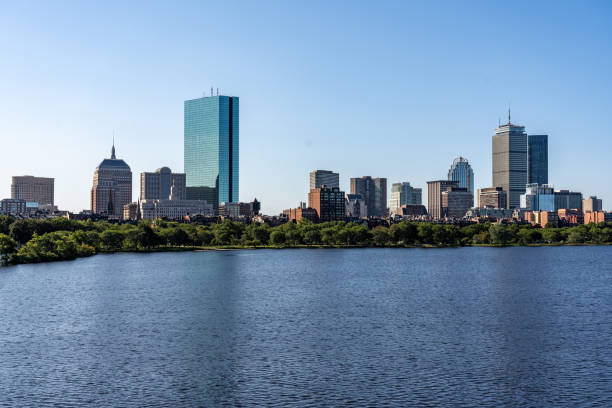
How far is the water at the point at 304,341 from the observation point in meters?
48.2

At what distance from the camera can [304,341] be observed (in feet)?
210

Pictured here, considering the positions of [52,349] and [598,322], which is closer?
[52,349]

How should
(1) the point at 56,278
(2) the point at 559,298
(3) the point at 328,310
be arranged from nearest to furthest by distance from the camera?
(3) the point at 328,310 → (2) the point at 559,298 → (1) the point at 56,278

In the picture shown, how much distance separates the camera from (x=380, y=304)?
290 feet

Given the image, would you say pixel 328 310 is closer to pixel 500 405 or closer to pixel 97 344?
pixel 97 344

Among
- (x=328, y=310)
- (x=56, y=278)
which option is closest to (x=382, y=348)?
(x=328, y=310)

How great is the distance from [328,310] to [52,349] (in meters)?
34.4

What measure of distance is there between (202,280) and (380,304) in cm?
4197

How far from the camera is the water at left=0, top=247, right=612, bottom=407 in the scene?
4822 cm

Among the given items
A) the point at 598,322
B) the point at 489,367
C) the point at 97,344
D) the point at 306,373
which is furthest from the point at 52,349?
the point at 598,322

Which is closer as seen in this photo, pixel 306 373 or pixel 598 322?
pixel 306 373

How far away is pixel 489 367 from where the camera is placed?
2159 inches

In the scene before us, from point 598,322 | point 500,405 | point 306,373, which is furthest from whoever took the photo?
point 598,322

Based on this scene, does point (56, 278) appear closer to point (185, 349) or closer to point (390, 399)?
point (185, 349)
